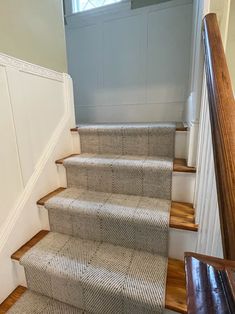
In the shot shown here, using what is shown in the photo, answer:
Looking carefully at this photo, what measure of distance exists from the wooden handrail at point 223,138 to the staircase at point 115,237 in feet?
1.85

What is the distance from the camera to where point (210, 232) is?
641mm

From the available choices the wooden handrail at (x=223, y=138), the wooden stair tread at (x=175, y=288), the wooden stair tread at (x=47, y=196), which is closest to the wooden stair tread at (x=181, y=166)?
the wooden stair tread at (x=175, y=288)

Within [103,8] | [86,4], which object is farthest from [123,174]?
[86,4]

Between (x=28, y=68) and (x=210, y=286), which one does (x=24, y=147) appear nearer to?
(x=28, y=68)

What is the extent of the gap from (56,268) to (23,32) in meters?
1.31

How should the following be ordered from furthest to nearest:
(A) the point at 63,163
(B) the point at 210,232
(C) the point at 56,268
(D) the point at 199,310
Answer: (A) the point at 63,163, (C) the point at 56,268, (B) the point at 210,232, (D) the point at 199,310

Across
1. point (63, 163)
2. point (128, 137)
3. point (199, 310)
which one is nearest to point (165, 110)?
point (128, 137)

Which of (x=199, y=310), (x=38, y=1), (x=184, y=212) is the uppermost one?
(x=38, y=1)

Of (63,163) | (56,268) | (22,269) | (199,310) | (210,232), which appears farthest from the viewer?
(63,163)

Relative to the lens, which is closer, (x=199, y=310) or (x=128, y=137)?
Result: (x=199, y=310)

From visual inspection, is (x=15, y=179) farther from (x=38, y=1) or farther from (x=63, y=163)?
(x=38, y=1)

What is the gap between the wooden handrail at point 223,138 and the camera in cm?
38

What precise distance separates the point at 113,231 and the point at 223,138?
81 centimetres

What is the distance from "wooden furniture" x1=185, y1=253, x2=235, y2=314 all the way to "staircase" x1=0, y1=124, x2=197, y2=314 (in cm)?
62
